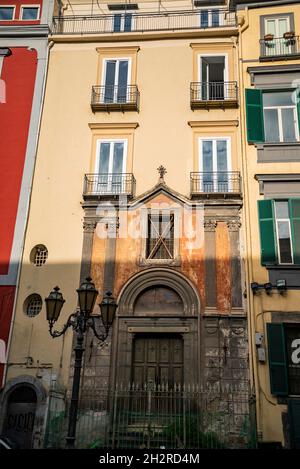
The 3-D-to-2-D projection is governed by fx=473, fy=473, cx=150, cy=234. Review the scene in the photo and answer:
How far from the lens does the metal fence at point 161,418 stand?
12789 millimetres

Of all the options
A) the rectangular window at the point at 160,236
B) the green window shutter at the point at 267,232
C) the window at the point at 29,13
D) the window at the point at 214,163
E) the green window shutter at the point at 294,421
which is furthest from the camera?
the window at the point at 29,13

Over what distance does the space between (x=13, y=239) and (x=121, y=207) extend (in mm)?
3940

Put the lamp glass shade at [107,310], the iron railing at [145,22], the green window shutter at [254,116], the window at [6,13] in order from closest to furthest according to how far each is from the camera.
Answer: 1. the lamp glass shade at [107,310]
2. the green window shutter at [254,116]
3. the iron railing at [145,22]
4. the window at [6,13]

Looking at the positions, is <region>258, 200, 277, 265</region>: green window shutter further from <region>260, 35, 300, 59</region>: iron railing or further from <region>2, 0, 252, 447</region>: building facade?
<region>260, 35, 300, 59</region>: iron railing

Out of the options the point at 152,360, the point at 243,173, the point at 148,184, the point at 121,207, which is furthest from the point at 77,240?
the point at 243,173

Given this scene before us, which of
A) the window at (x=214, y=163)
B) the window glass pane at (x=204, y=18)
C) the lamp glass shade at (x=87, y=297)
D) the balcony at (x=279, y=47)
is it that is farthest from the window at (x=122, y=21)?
the lamp glass shade at (x=87, y=297)

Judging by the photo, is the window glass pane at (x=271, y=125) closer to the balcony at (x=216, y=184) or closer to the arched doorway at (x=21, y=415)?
the balcony at (x=216, y=184)

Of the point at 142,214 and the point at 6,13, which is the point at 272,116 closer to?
the point at 142,214

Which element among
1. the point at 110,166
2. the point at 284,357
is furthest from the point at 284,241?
the point at 110,166

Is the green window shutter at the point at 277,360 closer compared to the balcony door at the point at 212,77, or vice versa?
the green window shutter at the point at 277,360

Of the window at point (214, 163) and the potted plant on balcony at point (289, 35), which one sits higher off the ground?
the potted plant on balcony at point (289, 35)

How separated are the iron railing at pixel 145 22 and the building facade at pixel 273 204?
1.80 m

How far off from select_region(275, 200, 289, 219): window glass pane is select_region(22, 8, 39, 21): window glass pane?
43.0 feet

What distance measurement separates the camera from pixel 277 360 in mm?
14109
